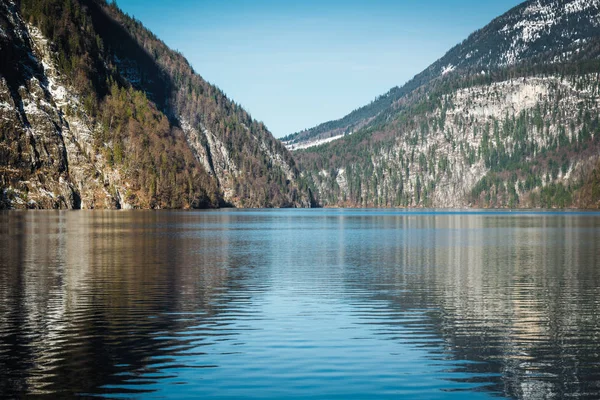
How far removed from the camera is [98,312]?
29.8 m

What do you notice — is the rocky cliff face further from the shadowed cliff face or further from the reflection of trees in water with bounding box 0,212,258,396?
the reflection of trees in water with bounding box 0,212,258,396

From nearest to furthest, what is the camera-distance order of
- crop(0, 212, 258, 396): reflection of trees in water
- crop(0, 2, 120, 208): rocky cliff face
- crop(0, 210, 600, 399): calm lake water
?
crop(0, 210, 600, 399): calm lake water < crop(0, 212, 258, 396): reflection of trees in water < crop(0, 2, 120, 208): rocky cliff face

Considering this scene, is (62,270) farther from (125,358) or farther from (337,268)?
(125,358)

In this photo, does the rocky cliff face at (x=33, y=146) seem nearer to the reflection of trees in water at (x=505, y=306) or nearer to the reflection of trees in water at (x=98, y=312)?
the reflection of trees in water at (x=98, y=312)

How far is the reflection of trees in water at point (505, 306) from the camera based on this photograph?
20.3m

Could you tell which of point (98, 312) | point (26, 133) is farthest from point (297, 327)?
point (26, 133)

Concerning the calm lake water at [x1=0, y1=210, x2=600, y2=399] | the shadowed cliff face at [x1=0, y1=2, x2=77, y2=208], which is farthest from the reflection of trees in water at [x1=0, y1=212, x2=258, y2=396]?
the shadowed cliff face at [x1=0, y1=2, x2=77, y2=208]

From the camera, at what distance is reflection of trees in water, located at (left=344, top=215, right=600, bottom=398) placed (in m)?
20.3

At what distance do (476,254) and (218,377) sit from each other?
45.6 meters

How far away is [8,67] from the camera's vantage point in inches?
7229

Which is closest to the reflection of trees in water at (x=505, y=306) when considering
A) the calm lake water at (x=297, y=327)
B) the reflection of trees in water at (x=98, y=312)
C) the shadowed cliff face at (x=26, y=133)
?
the calm lake water at (x=297, y=327)

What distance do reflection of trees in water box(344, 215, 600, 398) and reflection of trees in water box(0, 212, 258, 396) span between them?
8770mm

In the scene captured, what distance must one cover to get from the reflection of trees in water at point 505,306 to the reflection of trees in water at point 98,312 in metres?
8.77

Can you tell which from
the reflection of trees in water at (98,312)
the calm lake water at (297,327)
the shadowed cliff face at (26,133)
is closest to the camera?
the calm lake water at (297,327)
